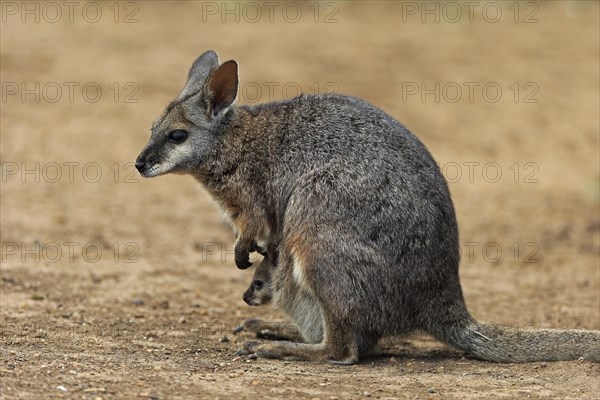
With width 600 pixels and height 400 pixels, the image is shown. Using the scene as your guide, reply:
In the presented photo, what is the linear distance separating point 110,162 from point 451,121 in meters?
5.23

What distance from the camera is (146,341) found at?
25.6 ft

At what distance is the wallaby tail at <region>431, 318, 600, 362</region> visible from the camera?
23.0 feet

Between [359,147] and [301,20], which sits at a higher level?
[301,20]

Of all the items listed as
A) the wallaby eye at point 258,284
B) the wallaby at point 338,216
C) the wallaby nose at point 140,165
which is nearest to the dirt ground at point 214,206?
the wallaby at point 338,216

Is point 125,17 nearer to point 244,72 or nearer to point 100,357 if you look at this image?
point 244,72

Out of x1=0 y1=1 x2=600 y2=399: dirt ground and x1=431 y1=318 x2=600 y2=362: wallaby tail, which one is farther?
x1=431 y1=318 x2=600 y2=362: wallaby tail

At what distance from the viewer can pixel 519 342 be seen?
23.6ft

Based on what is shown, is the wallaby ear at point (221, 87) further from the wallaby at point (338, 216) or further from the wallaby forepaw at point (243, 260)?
the wallaby forepaw at point (243, 260)

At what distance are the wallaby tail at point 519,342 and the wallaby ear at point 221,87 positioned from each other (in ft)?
7.53

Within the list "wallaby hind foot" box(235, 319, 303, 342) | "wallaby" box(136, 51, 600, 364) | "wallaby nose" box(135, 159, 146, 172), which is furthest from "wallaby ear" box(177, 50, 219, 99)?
"wallaby hind foot" box(235, 319, 303, 342)

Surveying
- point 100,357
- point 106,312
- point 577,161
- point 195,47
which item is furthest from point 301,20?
point 100,357

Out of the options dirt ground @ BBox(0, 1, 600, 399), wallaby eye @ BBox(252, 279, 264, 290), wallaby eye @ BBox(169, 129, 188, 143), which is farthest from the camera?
wallaby eye @ BBox(252, 279, 264, 290)

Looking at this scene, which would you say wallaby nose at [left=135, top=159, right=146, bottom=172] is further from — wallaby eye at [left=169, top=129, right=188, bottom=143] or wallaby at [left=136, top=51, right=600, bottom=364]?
wallaby eye at [left=169, top=129, right=188, bottom=143]

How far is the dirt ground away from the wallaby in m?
0.23
